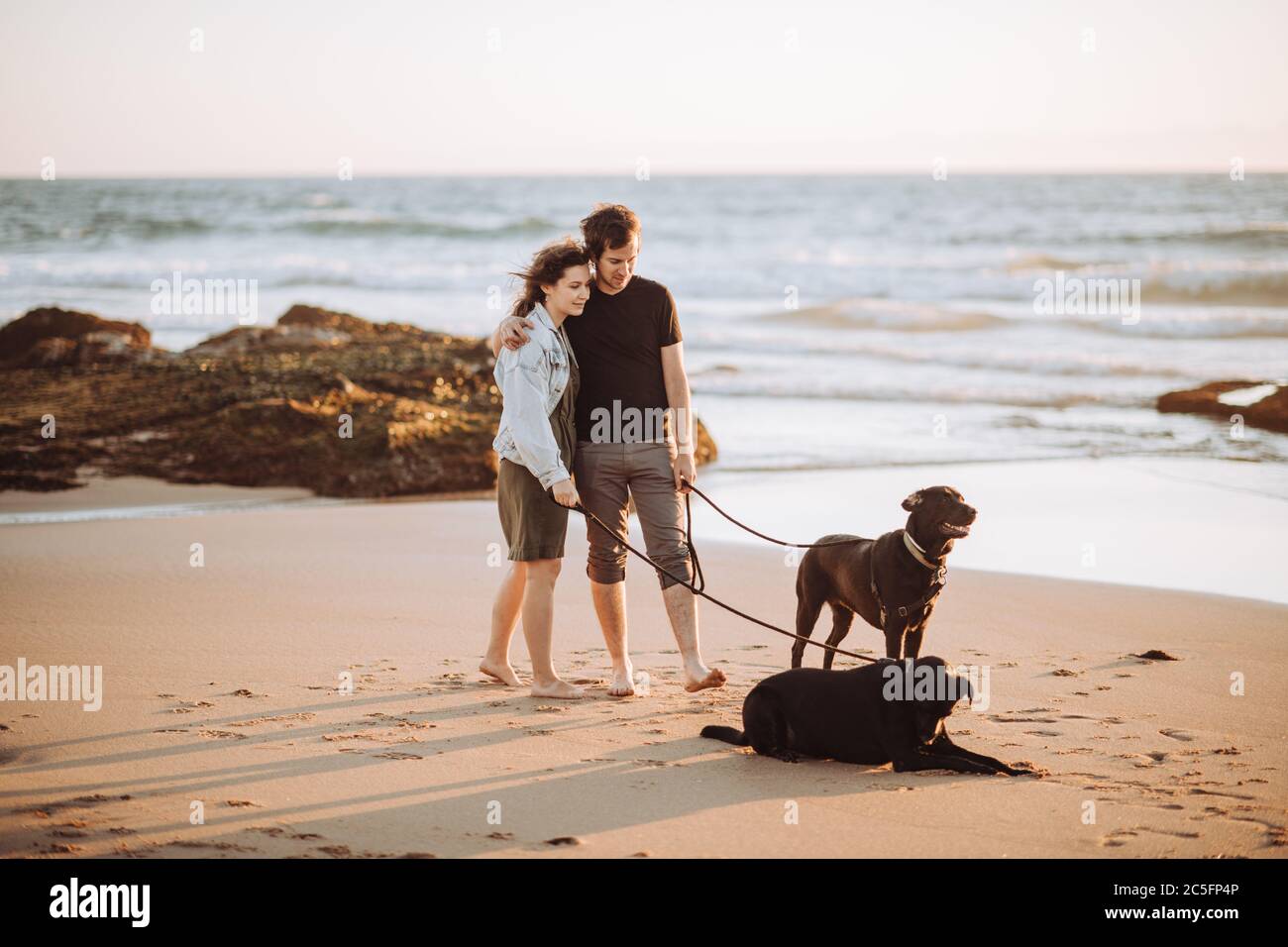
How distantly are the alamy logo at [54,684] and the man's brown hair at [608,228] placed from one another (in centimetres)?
272

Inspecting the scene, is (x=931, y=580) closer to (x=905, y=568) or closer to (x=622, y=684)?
(x=905, y=568)

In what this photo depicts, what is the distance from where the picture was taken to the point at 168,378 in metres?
11.2

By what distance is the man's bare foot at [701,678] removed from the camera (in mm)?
5363

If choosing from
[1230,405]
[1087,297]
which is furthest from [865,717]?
[1087,297]

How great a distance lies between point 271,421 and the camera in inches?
395

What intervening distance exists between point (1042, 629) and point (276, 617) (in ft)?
12.7

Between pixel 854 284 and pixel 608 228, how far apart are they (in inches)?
907

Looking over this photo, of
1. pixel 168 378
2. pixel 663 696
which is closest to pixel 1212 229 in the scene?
pixel 168 378

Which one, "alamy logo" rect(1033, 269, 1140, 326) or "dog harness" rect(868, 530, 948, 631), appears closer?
"dog harness" rect(868, 530, 948, 631)

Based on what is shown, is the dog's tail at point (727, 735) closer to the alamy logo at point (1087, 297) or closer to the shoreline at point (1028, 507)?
the shoreline at point (1028, 507)

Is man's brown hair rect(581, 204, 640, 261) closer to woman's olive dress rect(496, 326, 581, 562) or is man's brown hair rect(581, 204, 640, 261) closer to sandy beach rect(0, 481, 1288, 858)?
woman's olive dress rect(496, 326, 581, 562)

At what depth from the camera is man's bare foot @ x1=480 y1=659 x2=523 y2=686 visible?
557 centimetres
